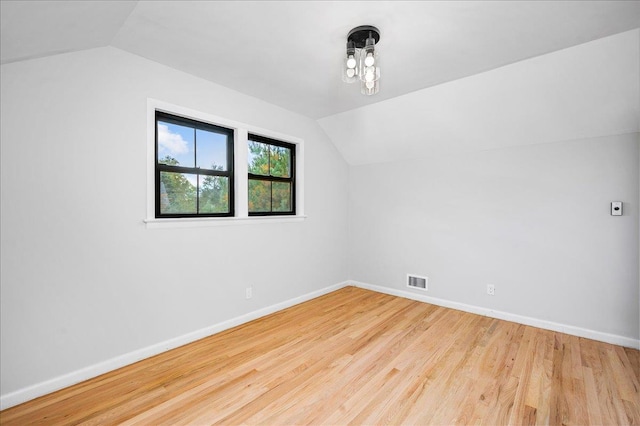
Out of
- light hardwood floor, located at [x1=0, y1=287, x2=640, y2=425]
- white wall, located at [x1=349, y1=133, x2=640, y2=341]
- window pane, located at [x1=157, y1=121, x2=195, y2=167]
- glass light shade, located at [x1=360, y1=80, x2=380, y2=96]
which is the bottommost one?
light hardwood floor, located at [x1=0, y1=287, x2=640, y2=425]

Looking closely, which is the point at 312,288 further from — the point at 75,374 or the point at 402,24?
the point at 402,24

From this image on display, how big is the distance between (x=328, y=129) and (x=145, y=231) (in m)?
2.76

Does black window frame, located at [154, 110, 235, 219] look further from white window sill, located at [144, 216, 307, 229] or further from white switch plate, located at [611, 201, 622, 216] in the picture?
white switch plate, located at [611, 201, 622, 216]

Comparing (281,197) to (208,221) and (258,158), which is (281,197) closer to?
(258,158)

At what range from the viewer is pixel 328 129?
4246mm

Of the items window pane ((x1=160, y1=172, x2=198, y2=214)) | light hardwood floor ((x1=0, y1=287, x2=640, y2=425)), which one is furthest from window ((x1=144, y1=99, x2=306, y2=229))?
light hardwood floor ((x1=0, y1=287, x2=640, y2=425))

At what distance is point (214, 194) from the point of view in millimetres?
3053

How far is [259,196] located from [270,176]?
1.01 feet

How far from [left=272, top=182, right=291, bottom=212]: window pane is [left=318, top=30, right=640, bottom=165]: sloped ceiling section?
118 cm

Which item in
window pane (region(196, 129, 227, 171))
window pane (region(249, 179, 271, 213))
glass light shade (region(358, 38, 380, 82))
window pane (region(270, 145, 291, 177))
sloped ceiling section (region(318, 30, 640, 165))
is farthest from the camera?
window pane (region(270, 145, 291, 177))

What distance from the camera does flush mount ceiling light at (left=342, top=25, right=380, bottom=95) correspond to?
204cm

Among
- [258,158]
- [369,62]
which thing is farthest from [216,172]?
[369,62]

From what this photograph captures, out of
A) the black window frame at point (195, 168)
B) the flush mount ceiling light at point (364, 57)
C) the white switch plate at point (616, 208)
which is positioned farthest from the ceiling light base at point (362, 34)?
the white switch plate at point (616, 208)

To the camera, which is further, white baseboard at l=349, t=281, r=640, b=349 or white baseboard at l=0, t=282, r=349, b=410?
white baseboard at l=349, t=281, r=640, b=349
